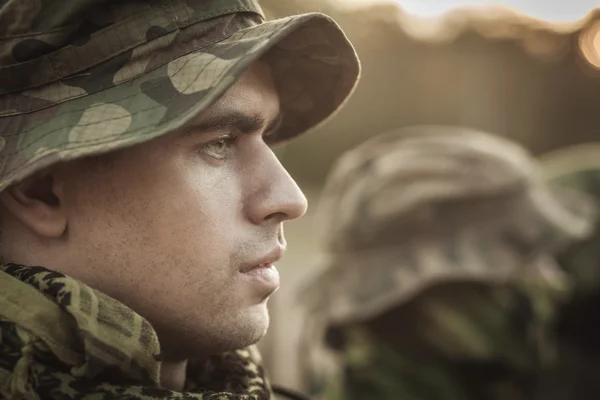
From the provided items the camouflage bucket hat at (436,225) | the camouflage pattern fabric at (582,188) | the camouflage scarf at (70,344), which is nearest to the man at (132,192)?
the camouflage scarf at (70,344)

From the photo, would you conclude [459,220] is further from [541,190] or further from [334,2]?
[334,2]

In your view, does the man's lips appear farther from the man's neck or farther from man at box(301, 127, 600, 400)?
man at box(301, 127, 600, 400)

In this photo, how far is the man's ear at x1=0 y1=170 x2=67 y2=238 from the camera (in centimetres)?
146

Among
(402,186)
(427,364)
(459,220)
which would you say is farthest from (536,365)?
(402,186)

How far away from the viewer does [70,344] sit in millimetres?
1344

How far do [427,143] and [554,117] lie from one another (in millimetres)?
6364

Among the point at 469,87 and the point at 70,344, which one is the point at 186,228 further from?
the point at 469,87

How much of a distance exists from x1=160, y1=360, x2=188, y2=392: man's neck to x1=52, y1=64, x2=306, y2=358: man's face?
0.47 ft

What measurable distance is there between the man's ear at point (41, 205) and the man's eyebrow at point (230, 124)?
290 millimetres

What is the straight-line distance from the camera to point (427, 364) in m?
4.35

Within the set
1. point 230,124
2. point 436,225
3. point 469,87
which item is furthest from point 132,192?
point 469,87

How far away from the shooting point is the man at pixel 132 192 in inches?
52.1

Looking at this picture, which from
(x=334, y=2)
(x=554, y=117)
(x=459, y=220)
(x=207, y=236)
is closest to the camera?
(x=207, y=236)

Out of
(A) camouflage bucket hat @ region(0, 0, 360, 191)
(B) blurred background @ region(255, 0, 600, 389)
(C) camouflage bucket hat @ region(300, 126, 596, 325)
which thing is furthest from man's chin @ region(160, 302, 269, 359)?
(B) blurred background @ region(255, 0, 600, 389)
